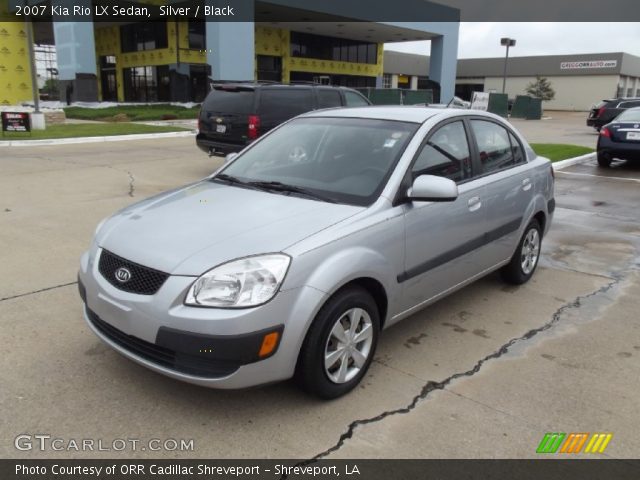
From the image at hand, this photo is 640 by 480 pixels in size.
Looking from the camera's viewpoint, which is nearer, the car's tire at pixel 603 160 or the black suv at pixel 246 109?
the black suv at pixel 246 109

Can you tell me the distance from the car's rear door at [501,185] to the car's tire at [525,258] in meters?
0.20

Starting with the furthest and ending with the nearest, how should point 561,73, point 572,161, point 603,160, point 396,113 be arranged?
point 561,73 < point 572,161 < point 603,160 < point 396,113

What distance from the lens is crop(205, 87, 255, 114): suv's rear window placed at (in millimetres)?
10462

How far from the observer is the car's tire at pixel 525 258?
516cm

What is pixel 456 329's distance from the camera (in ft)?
14.3

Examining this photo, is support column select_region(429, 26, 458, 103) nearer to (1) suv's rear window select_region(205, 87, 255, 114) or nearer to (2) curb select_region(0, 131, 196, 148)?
(2) curb select_region(0, 131, 196, 148)

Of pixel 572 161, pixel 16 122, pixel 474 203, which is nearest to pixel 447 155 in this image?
pixel 474 203

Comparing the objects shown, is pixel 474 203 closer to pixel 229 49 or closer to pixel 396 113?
pixel 396 113

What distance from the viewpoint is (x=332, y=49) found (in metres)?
45.7

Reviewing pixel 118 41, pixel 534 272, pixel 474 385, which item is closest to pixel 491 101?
pixel 118 41

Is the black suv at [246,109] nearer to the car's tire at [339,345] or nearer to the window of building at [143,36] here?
the car's tire at [339,345]

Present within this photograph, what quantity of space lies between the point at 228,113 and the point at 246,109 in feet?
1.37

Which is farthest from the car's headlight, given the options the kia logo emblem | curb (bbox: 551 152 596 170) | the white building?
the white building

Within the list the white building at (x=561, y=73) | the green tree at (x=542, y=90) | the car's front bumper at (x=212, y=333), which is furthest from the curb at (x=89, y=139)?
the green tree at (x=542, y=90)
